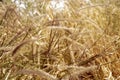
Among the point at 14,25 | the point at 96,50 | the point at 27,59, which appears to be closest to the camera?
the point at 27,59

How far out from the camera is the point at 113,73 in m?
2.44

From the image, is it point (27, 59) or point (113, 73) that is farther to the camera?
point (113, 73)

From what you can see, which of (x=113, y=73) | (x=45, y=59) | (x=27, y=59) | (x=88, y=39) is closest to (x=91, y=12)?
(x=88, y=39)

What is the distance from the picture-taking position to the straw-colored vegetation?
1.79 metres

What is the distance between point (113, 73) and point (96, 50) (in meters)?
0.20

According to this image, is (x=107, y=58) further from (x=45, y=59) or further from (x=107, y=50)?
(x=45, y=59)

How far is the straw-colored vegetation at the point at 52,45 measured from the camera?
1.79m

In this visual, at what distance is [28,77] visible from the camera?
1.90m

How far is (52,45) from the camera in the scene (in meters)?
2.21

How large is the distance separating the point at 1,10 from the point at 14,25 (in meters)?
0.18

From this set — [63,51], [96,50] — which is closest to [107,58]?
[96,50]

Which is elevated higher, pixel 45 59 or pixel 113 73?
pixel 45 59

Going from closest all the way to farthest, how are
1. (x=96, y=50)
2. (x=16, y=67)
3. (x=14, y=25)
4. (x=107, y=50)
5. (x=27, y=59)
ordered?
(x=16, y=67) < (x=27, y=59) < (x=14, y=25) < (x=107, y=50) < (x=96, y=50)

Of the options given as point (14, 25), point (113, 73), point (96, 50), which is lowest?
point (113, 73)
